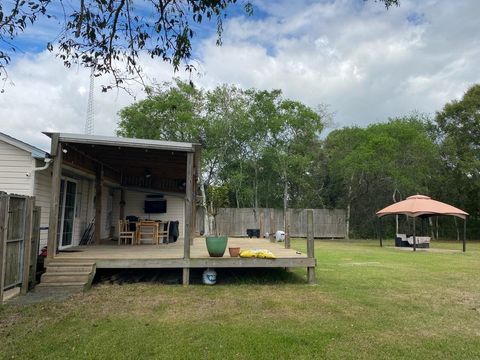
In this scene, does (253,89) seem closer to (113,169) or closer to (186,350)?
(113,169)

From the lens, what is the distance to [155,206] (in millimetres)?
13992

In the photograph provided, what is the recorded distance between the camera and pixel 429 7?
4.76 m

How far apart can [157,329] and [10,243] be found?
9.00ft

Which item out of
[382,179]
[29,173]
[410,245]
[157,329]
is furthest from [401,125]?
[157,329]

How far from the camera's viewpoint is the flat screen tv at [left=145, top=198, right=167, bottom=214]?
13961mm

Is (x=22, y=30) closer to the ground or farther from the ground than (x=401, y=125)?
closer to the ground

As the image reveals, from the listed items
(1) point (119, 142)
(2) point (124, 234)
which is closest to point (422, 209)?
(2) point (124, 234)

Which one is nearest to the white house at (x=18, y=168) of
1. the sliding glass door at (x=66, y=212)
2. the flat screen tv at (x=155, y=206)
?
the sliding glass door at (x=66, y=212)

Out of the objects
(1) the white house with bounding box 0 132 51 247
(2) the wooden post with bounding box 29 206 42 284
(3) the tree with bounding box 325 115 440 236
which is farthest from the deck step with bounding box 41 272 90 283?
(3) the tree with bounding box 325 115 440 236

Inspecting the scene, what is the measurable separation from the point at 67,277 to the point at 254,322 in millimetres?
3534

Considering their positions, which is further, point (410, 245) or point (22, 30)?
point (410, 245)

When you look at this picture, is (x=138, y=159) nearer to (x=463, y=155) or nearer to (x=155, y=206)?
(x=155, y=206)

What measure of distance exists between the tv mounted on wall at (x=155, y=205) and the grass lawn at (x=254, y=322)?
652 cm

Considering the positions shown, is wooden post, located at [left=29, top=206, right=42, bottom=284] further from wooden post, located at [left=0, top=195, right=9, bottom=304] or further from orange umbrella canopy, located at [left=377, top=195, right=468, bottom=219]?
orange umbrella canopy, located at [left=377, top=195, right=468, bottom=219]
